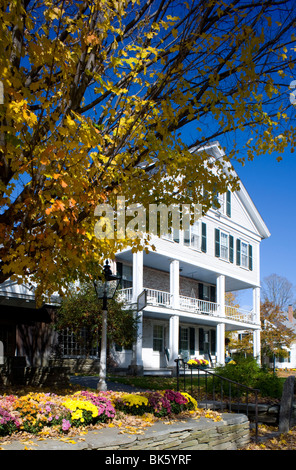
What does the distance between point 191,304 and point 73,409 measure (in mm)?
18663

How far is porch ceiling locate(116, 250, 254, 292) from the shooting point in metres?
22.6

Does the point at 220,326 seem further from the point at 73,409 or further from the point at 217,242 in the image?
the point at 73,409

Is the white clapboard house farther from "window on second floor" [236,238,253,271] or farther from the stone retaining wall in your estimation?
the stone retaining wall

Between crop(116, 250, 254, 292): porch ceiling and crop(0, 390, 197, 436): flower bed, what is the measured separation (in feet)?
43.2

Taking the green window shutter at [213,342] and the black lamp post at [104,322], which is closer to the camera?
the black lamp post at [104,322]

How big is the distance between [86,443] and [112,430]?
874mm

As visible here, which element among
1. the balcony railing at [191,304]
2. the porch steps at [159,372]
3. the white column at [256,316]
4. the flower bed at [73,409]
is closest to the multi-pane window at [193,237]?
the balcony railing at [191,304]

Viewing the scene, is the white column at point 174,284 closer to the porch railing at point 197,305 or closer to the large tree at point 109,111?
the porch railing at point 197,305

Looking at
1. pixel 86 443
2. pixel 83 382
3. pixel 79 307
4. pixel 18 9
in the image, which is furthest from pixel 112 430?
pixel 79 307

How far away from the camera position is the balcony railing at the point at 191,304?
21.7m

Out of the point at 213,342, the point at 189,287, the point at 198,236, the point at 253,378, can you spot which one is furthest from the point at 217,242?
the point at 253,378

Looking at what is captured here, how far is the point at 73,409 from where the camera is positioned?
6480mm

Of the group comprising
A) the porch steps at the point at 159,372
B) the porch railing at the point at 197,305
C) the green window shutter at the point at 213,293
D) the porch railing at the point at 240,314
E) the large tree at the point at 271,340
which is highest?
the green window shutter at the point at 213,293

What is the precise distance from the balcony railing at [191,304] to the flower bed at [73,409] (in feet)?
41.9
